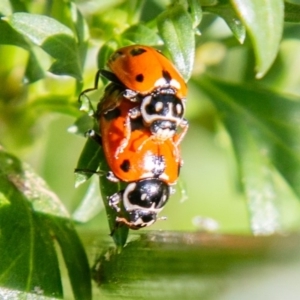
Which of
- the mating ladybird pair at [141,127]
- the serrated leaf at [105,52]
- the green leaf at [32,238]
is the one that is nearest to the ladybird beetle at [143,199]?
the mating ladybird pair at [141,127]

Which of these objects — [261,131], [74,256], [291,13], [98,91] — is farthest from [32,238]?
[261,131]

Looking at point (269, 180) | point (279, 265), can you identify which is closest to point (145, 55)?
point (269, 180)

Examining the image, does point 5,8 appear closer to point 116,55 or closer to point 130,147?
point 116,55

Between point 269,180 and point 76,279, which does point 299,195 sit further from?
point 76,279

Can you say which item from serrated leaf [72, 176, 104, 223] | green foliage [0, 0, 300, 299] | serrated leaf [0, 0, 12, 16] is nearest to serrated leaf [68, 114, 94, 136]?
green foliage [0, 0, 300, 299]

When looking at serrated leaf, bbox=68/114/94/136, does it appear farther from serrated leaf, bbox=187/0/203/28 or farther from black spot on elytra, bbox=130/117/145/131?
serrated leaf, bbox=187/0/203/28

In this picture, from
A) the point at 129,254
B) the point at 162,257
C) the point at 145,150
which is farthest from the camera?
the point at 145,150
